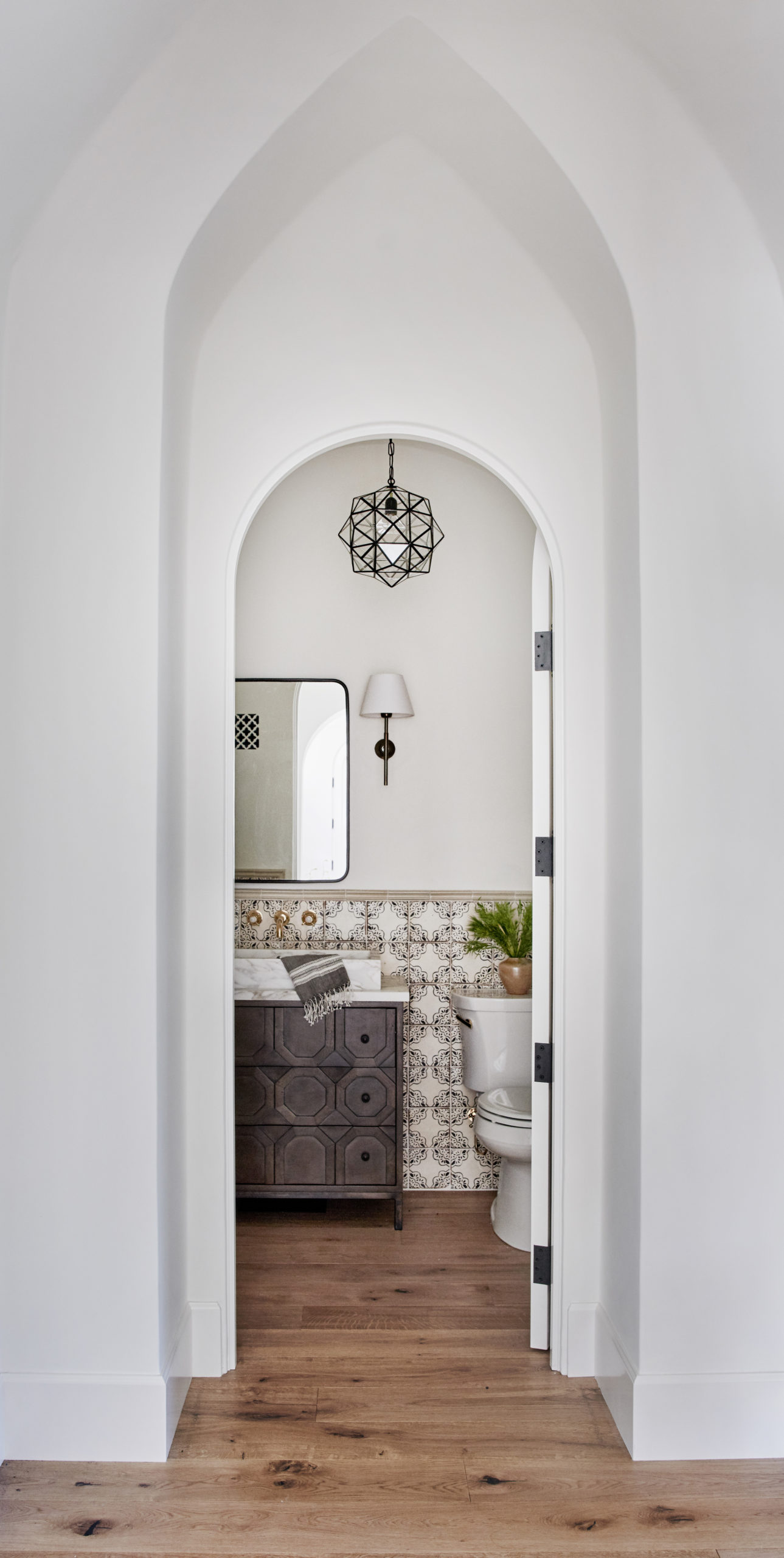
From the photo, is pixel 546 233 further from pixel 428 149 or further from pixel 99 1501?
pixel 99 1501

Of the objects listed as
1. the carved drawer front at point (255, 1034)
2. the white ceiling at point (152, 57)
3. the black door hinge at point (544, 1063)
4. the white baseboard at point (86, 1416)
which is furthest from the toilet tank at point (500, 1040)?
the white ceiling at point (152, 57)

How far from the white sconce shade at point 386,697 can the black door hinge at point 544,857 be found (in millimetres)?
1168

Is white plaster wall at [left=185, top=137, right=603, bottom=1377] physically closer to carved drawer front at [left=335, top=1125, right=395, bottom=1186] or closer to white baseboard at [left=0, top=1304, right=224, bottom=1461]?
white baseboard at [left=0, top=1304, right=224, bottom=1461]

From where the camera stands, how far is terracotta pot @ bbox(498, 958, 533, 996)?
3.26 meters

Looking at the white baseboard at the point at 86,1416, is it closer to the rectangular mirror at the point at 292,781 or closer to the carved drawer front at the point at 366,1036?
the carved drawer front at the point at 366,1036

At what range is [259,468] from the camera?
2.35 m

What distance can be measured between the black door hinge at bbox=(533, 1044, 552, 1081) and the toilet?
0.55 m

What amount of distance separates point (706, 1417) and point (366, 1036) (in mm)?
1420

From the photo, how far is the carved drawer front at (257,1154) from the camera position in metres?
3.11

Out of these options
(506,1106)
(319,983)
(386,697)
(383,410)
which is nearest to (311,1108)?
(319,983)

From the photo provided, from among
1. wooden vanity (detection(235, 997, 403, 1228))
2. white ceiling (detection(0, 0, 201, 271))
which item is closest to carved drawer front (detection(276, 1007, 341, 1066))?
wooden vanity (detection(235, 997, 403, 1228))

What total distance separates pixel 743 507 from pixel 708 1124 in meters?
1.31

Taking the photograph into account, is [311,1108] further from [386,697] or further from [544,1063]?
[386,697]

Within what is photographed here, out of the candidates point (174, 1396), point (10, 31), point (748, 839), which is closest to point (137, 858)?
point (174, 1396)
